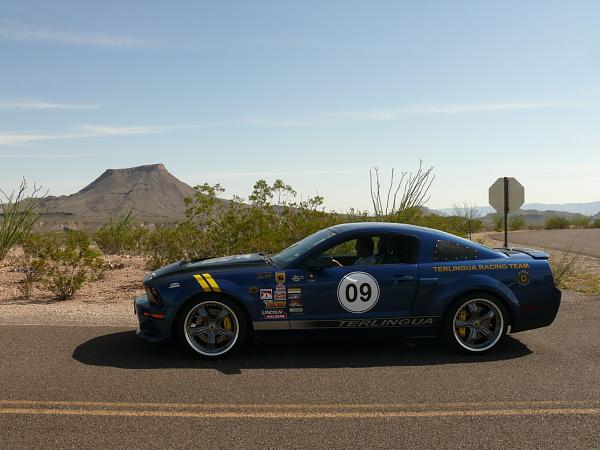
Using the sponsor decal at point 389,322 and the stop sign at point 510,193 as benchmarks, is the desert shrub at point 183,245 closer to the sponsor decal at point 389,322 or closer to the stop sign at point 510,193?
the stop sign at point 510,193

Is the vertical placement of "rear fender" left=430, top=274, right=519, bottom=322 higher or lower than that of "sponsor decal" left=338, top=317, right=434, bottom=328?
higher

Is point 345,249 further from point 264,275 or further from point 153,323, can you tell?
point 153,323

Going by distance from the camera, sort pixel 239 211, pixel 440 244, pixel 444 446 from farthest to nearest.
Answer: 1. pixel 239 211
2. pixel 440 244
3. pixel 444 446

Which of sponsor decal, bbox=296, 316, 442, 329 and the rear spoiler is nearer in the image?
sponsor decal, bbox=296, 316, 442, 329

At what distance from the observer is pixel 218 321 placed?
20.5ft

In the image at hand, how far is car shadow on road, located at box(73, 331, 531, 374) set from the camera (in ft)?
19.8

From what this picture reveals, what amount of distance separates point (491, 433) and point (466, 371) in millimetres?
1595

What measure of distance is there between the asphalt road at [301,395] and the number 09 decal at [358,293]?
0.58m

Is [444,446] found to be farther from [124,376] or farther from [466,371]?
[124,376]

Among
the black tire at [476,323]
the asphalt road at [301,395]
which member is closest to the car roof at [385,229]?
the black tire at [476,323]

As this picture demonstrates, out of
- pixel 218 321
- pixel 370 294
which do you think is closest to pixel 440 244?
pixel 370 294

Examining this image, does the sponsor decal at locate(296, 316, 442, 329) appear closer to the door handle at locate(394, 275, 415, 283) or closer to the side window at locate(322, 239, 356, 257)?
the door handle at locate(394, 275, 415, 283)

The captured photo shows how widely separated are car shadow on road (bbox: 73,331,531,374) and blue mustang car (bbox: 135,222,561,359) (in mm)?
206

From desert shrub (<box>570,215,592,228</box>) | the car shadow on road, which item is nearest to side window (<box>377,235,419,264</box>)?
the car shadow on road
